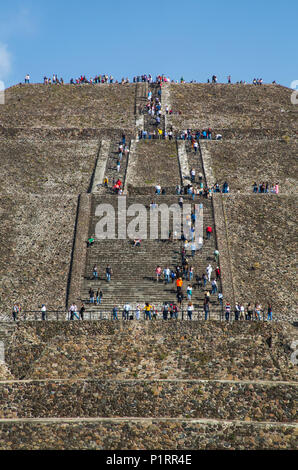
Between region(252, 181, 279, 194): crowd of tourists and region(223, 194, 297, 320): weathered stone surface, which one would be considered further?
region(252, 181, 279, 194): crowd of tourists

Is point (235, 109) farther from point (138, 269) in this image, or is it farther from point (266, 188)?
point (138, 269)

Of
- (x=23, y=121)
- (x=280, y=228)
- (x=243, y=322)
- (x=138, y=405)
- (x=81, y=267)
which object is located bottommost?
(x=138, y=405)

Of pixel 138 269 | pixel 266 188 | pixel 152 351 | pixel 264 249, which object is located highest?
pixel 266 188

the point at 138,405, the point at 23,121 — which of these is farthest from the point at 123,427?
the point at 23,121

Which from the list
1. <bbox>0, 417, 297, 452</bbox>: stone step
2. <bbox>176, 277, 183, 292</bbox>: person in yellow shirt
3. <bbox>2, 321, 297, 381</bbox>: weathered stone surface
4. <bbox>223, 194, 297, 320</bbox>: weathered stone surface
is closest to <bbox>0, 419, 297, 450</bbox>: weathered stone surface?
<bbox>0, 417, 297, 452</bbox>: stone step

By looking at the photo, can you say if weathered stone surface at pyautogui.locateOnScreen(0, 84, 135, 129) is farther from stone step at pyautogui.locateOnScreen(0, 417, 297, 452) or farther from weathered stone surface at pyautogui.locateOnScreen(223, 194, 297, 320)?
stone step at pyautogui.locateOnScreen(0, 417, 297, 452)

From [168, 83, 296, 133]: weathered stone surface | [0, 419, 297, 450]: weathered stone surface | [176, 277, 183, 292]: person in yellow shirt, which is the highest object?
[168, 83, 296, 133]: weathered stone surface

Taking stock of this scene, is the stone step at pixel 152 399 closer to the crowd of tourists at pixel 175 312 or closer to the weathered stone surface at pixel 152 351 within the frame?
the weathered stone surface at pixel 152 351

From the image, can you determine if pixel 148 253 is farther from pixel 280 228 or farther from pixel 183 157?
pixel 183 157

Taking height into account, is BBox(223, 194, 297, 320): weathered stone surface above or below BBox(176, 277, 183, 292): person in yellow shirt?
above

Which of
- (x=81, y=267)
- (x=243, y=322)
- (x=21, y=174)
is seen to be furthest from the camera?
(x=21, y=174)

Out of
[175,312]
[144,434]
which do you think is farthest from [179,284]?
[144,434]
